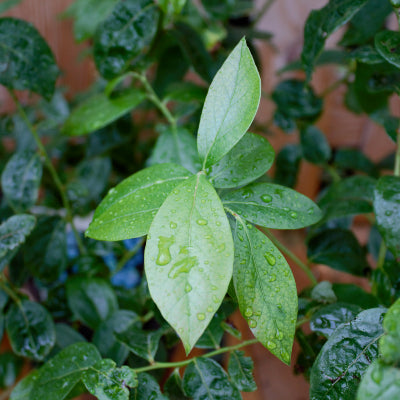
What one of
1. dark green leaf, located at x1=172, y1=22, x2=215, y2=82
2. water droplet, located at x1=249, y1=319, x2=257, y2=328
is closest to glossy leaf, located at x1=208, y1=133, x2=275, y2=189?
water droplet, located at x1=249, y1=319, x2=257, y2=328

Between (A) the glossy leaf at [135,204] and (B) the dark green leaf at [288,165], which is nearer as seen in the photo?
(A) the glossy leaf at [135,204]

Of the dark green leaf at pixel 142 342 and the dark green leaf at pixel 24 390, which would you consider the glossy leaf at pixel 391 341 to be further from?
the dark green leaf at pixel 24 390

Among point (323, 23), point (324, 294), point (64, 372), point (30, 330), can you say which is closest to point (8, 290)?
point (30, 330)

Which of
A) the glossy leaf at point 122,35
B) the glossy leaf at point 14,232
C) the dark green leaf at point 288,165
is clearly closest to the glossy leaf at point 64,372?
the glossy leaf at point 14,232

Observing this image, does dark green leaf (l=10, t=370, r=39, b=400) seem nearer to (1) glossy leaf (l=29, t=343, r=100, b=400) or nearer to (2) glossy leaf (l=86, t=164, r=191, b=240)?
(1) glossy leaf (l=29, t=343, r=100, b=400)

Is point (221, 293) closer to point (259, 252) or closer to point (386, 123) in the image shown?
point (259, 252)

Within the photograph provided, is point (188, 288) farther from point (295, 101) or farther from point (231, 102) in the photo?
point (295, 101)
